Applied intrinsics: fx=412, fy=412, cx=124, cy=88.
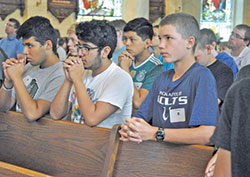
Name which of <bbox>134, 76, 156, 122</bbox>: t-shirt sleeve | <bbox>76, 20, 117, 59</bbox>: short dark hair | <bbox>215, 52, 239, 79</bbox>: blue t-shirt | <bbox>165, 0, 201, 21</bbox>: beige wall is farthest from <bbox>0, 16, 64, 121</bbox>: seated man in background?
<bbox>165, 0, 201, 21</bbox>: beige wall

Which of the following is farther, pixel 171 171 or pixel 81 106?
pixel 81 106

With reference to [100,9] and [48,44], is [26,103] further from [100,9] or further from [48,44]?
[100,9]

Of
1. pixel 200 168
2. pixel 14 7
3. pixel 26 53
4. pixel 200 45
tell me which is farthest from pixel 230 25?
pixel 200 168

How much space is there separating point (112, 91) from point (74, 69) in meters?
0.33

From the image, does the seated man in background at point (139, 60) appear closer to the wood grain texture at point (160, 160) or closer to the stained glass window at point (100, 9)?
the wood grain texture at point (160, 160)

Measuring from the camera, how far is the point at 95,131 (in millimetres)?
2484

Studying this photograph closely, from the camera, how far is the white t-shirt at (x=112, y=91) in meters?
2.74

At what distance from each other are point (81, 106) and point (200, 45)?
1721 mm

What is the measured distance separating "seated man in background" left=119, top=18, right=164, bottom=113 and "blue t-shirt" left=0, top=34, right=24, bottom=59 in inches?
154

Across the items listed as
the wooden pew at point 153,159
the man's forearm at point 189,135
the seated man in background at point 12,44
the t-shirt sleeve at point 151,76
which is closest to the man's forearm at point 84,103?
the wooden pew at point 153,159

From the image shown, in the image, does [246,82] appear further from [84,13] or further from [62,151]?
[84,13]

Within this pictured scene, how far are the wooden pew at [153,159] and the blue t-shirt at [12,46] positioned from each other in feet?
18.7

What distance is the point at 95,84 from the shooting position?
2.93 m

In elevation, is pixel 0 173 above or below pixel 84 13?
below
